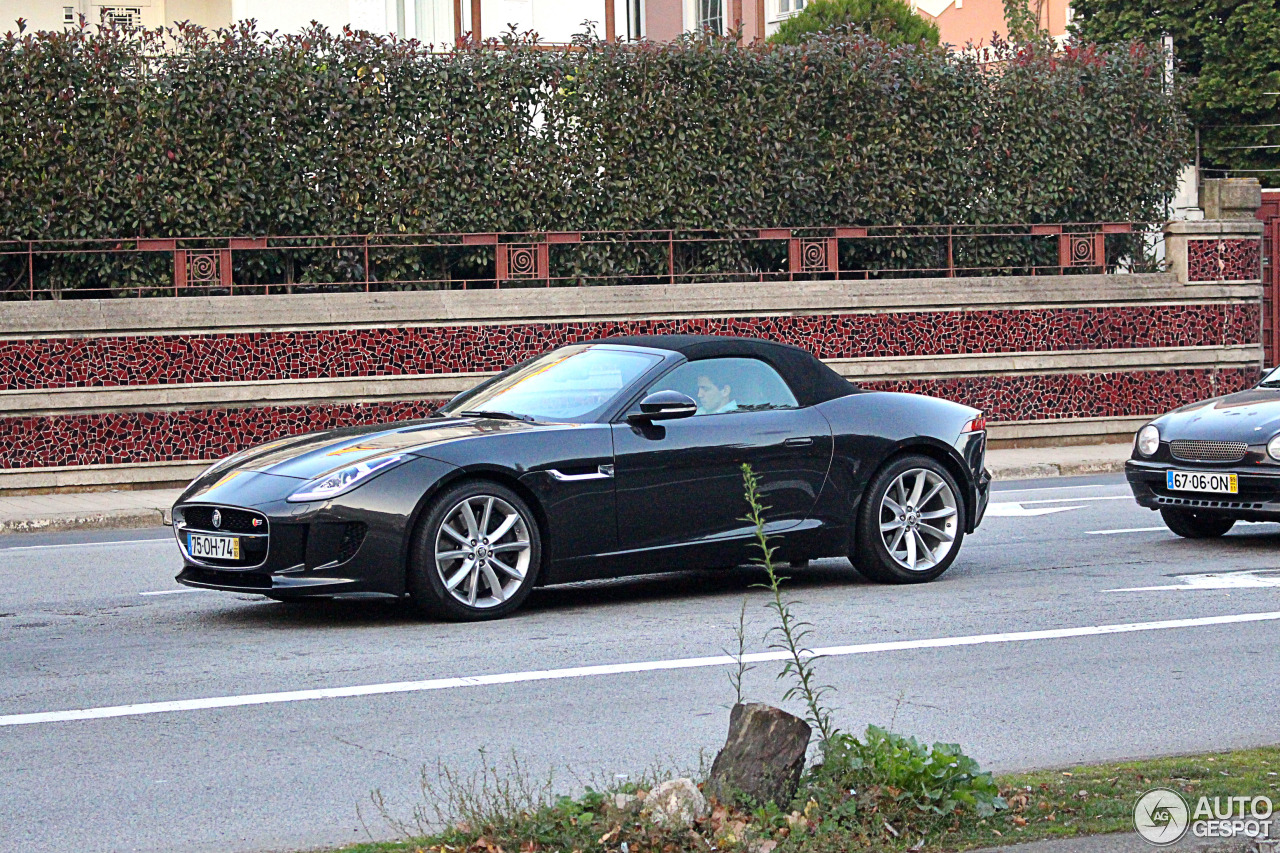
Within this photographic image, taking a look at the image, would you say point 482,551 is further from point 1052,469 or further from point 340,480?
point 1052,469

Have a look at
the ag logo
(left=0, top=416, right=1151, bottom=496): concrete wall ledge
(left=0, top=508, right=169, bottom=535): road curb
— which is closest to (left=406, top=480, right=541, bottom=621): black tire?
the ag logo

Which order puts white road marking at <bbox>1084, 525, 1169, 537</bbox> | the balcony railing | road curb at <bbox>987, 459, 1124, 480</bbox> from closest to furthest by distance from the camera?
1. white road marking at <bbox>1084, 525, 1169, 537</bbox>
2. the balcony railing
3. road curb at <bbox>987, 459, 1124, 480</bbox>

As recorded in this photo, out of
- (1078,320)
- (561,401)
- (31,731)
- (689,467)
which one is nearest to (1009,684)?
(689,467)

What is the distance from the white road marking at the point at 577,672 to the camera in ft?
22.7

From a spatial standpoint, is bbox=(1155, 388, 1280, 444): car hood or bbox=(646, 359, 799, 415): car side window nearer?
bbox=(646, 359, 799, 415): car side window

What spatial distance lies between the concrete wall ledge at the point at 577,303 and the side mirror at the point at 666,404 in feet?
30.7

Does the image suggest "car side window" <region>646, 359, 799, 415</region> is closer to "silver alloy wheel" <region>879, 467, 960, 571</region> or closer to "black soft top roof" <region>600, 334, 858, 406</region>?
"black soft top roof" <region>600, 334, 858, 406</region>

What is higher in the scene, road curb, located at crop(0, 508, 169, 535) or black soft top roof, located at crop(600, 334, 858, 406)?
black soft top roof, located at crop(600, 334, 858, 406)

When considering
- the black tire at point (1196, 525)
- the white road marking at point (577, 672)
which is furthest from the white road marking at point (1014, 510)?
the white road marking at point (577, 672)

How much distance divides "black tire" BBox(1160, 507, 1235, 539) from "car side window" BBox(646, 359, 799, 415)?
3860 mm

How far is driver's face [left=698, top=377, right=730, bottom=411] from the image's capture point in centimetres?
963

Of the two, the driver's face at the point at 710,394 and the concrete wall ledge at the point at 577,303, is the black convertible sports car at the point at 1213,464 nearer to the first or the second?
the driver's face at the point at 710,394

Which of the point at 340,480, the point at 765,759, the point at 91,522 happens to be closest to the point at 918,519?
the point at 340,480

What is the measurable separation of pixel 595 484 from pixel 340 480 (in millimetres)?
1373
